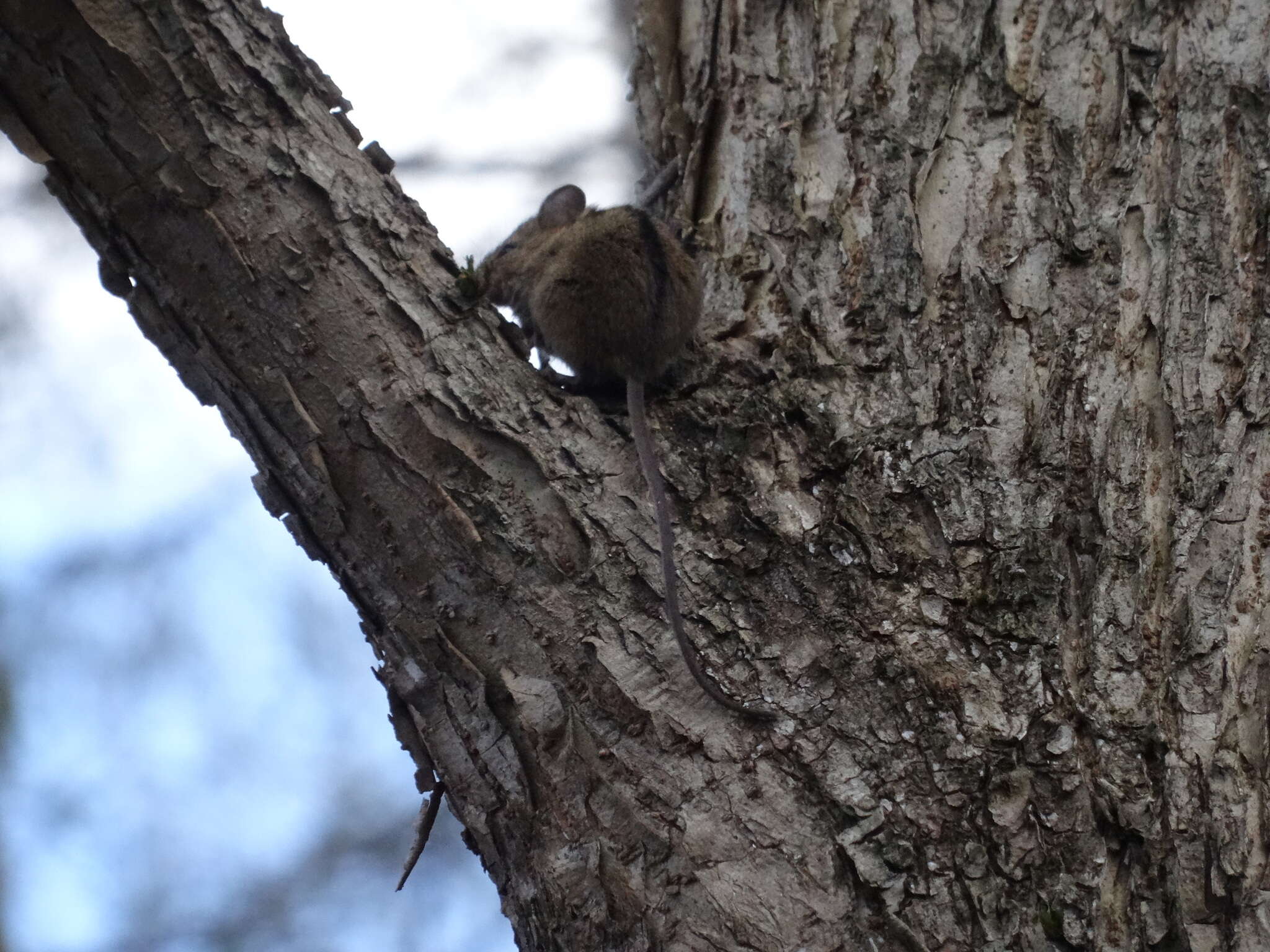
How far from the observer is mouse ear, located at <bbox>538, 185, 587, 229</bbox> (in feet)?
13.0

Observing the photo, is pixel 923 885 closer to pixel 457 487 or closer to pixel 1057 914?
pixel 1057 914

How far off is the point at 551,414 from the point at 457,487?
0.82 feet

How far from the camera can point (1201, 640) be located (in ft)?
6.26

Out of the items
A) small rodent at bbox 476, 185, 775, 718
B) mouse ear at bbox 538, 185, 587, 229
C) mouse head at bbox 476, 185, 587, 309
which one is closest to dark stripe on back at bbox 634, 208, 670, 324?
small rodent at bbox 476, 185, 775, 718

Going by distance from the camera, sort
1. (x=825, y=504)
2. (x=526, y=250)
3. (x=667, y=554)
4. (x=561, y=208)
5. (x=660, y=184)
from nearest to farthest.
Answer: (x=667, y=554) < (x=825, y=504) < (x=660, y=184) < (x=526, y=250) < (x=561, y=208)

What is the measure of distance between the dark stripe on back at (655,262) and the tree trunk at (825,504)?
0.60 meters

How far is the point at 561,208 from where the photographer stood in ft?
13.1

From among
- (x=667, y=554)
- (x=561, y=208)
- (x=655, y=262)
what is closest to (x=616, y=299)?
(x=655, y=262)

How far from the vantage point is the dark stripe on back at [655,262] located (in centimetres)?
291

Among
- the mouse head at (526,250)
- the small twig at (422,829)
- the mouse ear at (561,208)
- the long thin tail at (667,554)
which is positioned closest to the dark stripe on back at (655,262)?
the mouse head at (526,250)

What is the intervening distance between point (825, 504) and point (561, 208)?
2.28 metres

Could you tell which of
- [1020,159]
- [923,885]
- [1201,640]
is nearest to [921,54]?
[1020,159]

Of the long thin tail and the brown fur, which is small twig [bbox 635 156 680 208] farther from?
the long thin tail

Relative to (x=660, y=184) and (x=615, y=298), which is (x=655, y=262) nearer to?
A: (x=615, y=298)
